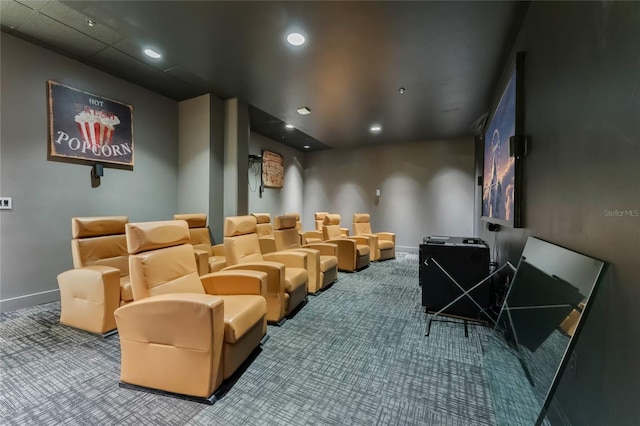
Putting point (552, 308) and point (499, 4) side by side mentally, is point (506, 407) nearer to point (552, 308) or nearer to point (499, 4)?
point (552, 308)

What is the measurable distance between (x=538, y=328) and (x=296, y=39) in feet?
9.82

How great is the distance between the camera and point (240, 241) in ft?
9.55

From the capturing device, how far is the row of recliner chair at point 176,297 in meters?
1.52

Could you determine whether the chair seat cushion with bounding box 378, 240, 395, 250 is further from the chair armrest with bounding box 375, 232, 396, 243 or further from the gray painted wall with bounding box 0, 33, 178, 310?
the gray painted wall with bounding box 0, 33, 178, 310

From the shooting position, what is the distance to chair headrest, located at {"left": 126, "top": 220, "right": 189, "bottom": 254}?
5.96ft

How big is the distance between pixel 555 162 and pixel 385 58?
2.08 m

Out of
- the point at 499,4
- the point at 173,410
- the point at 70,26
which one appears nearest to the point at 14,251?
the point at 70,26

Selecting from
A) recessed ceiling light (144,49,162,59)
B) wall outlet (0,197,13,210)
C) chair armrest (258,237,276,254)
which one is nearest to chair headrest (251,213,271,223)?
chair armrest (258,237,276,254)

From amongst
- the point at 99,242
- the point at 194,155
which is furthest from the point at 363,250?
the point at 99,242

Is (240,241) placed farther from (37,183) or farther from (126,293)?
(37,183)

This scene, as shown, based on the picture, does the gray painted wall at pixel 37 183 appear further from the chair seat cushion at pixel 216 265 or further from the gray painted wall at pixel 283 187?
the gray painted wall at pixel 283 187

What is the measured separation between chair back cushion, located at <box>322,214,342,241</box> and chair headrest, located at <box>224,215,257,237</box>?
2075 mm

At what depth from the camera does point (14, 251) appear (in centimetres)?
278

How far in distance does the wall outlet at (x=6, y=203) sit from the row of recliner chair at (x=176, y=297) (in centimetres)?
92
